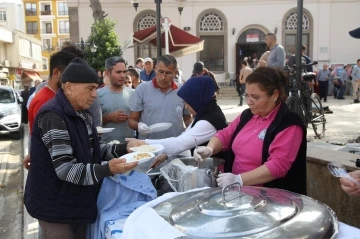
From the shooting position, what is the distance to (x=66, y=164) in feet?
6.86

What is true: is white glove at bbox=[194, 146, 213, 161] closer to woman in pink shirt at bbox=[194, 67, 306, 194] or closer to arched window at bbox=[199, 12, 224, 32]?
woman in pink shirt at bbox=[194, 67, 306, 194]

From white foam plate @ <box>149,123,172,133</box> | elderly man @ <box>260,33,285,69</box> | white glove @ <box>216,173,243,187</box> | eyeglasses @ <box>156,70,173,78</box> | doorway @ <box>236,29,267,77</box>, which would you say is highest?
doorway @ <box>236,29,267,77</box>

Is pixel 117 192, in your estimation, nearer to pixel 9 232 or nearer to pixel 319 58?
pixel 9 232

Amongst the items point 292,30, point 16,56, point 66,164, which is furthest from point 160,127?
point 16,56

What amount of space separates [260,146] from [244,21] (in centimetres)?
2220

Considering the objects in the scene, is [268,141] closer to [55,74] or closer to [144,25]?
[55,74]

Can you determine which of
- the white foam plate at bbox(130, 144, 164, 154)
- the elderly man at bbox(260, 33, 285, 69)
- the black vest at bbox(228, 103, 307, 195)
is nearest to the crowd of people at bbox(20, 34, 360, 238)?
the black vest at bbox(228, 103, 307, 195)

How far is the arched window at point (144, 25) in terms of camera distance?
23.0 metres

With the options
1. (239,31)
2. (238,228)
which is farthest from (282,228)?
(239,31)

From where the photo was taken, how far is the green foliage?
526 inches

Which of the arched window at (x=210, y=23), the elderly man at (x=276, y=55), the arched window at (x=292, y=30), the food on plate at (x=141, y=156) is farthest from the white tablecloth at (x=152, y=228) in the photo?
the arched window at (x=292, y=30)

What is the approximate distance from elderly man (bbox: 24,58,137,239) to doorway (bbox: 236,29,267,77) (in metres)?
21.7

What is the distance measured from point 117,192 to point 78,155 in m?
0.36

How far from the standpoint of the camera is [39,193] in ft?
7.27
